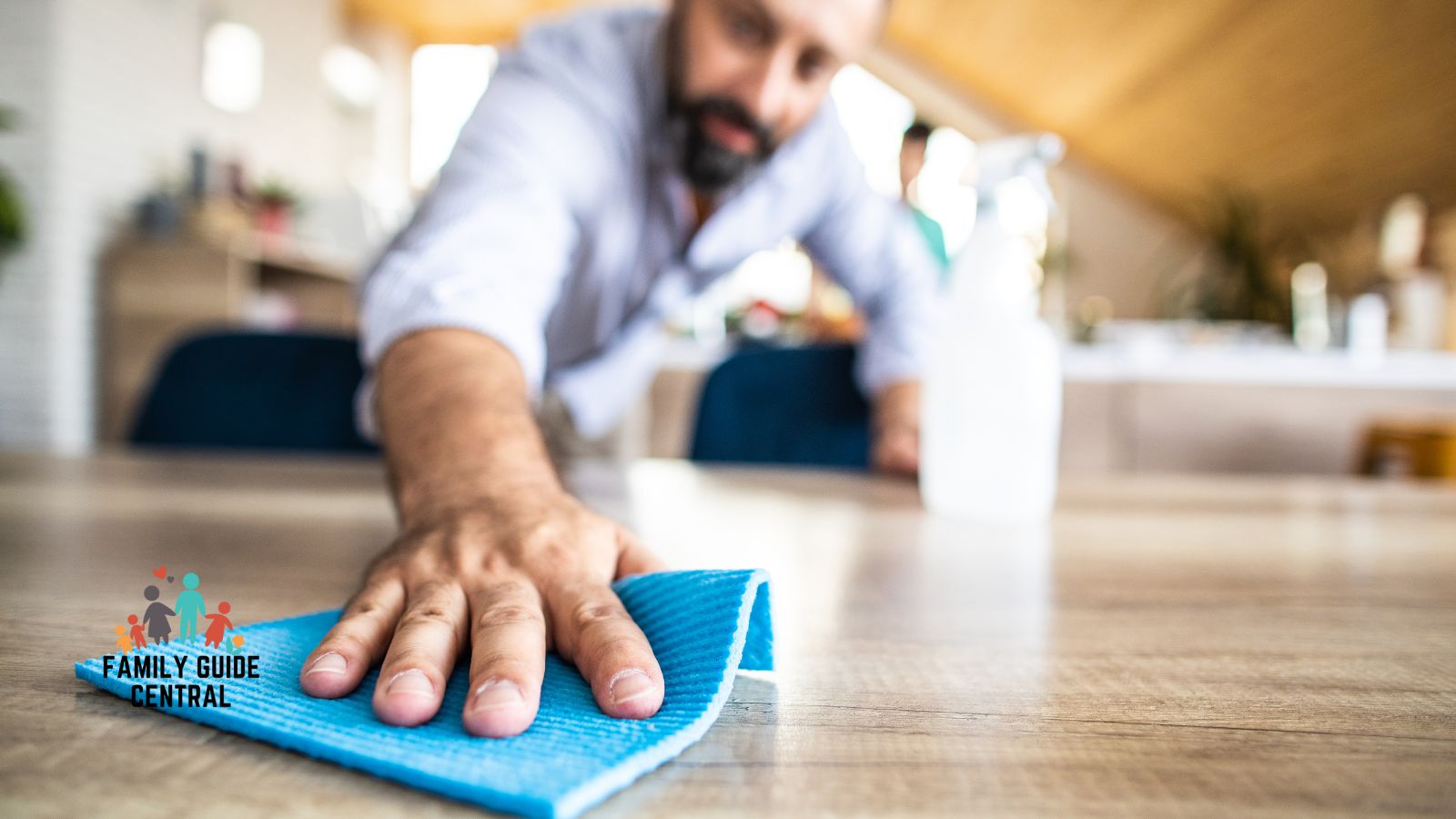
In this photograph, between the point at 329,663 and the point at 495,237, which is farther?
the point at 495,237

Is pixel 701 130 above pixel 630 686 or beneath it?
above

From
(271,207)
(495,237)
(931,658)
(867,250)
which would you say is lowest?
(931,658)

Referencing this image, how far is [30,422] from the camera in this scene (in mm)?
3580

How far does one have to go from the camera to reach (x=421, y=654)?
0.31 m

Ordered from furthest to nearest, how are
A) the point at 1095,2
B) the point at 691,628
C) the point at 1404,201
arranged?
the point at 1095,2 < the point at 1404,201 < the point at 691,628

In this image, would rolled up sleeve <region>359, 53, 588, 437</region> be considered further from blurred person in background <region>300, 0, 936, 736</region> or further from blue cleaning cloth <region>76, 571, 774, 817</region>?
blue cleaning cloth <region>76, 571, 774, 817</region>

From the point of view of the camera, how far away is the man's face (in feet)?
3.86

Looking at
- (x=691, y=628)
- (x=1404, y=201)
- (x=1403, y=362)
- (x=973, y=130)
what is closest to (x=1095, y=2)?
(x=1404, y=201)

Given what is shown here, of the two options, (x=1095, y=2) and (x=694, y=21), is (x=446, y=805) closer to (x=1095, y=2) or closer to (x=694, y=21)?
(x=694, y=21)

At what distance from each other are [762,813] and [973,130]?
320 inches

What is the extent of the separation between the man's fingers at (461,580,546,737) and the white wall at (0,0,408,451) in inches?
155

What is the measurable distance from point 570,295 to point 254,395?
468 mm

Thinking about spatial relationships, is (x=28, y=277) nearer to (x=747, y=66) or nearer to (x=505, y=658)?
(x=747, y=66)

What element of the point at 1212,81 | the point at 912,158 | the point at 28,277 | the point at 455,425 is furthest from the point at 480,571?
the point at 1212,81
